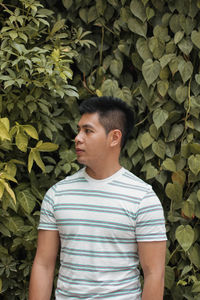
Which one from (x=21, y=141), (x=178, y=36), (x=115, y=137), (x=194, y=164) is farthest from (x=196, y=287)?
(x=178, y=36)

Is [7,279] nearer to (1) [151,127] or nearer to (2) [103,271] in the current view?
(2) [103,271]

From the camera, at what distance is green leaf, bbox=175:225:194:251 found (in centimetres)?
199

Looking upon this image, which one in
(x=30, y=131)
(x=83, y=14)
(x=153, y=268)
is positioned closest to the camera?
(x=153, y=268)

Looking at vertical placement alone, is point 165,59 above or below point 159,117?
above

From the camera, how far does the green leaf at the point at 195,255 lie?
80.8 inches

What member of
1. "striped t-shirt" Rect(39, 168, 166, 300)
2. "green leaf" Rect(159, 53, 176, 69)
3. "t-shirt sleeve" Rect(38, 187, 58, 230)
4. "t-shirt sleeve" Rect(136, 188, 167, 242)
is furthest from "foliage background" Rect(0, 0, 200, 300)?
"t-shirt sleeve" Rect(136, 188, 167, 242)

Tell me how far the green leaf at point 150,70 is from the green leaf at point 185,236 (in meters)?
0.65

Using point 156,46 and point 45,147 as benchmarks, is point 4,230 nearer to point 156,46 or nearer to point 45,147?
point 45,147

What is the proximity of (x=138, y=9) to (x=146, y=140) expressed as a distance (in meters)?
0.58

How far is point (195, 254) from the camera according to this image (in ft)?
6.77

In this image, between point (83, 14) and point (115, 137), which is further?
point (83, 14)

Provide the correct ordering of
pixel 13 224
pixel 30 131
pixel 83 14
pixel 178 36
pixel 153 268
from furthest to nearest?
pixel 83 14
pixel 178 36
pixel 13 224
pixel 30 131
pixel 153 268

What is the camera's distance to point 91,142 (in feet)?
4.84

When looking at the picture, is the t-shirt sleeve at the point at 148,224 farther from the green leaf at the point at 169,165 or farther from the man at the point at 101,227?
the green leaf at the point at 169,165
